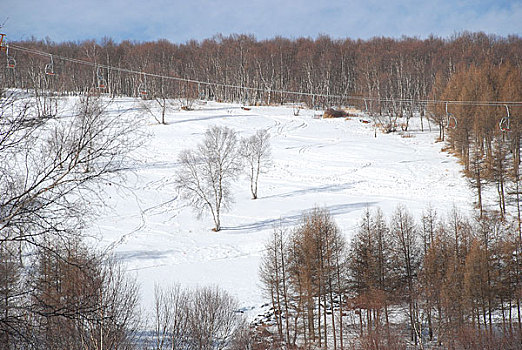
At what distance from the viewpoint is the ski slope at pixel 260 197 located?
3250cm

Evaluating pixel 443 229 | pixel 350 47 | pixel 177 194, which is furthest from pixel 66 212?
pixel 350 47

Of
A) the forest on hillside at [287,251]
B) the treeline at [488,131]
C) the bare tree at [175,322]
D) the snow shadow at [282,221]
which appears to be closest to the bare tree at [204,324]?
the bare tree at [175,322]

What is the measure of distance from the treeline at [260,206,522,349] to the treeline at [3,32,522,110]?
185 ft

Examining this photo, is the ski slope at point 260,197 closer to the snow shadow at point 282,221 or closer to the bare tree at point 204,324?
the snow shadow at point 282,221

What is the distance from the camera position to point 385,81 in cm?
8988

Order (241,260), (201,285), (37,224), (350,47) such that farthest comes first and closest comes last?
(350,47), (241,260), (201,285), (37,224)

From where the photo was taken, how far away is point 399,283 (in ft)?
105

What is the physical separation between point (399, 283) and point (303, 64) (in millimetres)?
78816

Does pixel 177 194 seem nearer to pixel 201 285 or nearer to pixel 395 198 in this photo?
pixel 201 285

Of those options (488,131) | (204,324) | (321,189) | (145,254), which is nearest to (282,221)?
(321,189)

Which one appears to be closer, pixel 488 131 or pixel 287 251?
pixel 287 251

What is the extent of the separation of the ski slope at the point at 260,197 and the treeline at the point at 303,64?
2344 centimetres

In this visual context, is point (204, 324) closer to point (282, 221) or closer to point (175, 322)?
point (175, 322)

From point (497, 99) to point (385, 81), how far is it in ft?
125
